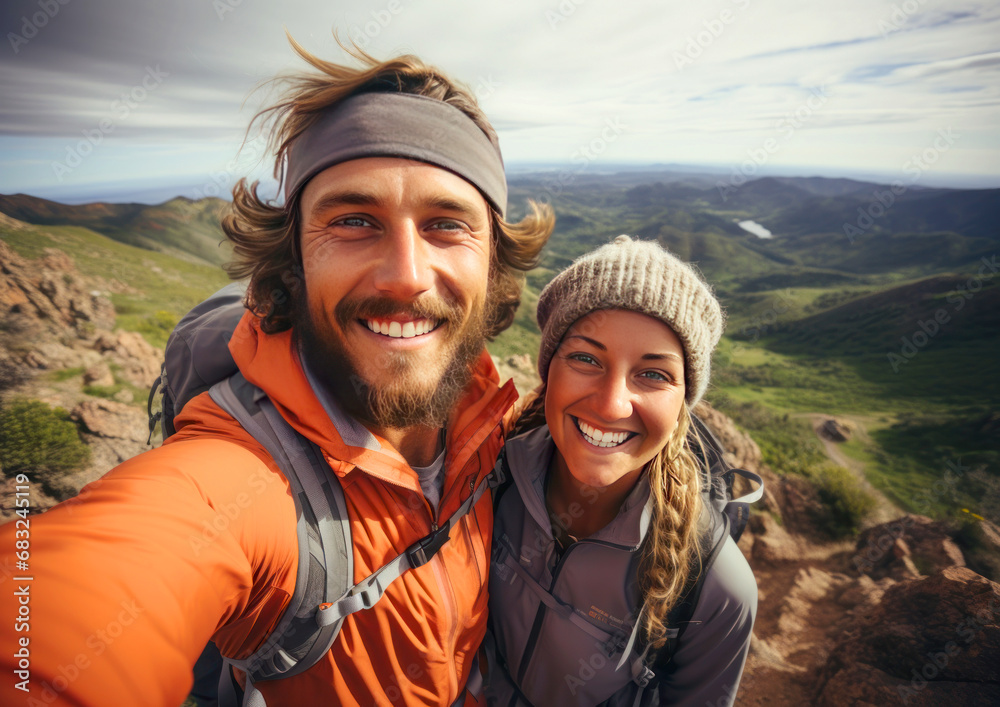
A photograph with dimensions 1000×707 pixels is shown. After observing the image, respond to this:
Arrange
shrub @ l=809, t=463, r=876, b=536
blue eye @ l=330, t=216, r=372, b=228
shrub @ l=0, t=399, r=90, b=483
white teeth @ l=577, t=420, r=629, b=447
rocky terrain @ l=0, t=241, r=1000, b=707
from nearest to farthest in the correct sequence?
1. blue eye @ l=330, t=216, r=372, b=228
2. white teeth @ l=577, t=420, r=629, b=447
3. rocky terrain @ l=0, t=241, r=1000, b=707
4. shrub @ l=0, t=399, r=90, b=483
5. shrub @ l=809, t=463, r=876, b=536

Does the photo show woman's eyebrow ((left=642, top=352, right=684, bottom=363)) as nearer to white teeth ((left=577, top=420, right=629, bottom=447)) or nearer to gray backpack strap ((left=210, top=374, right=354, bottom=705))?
white teeth ((left=577, top=420, right=629, bottom=447))

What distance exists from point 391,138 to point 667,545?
272cm

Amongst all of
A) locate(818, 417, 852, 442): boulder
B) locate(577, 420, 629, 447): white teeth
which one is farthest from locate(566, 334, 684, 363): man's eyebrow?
locate(818, 417, 852, 442): boulder

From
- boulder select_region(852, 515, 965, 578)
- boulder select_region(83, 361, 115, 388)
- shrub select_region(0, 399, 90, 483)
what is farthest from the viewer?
boulder select_region(83, 361, 115, 388)

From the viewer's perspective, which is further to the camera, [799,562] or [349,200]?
[799,562]

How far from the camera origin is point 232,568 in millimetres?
1434

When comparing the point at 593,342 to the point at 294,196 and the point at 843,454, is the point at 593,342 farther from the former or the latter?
the point at 843,454

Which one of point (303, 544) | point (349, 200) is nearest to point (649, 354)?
point (349, 200)

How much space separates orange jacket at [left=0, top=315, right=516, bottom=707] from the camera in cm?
108

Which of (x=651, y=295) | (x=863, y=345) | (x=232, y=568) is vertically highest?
(x=651, y=295)

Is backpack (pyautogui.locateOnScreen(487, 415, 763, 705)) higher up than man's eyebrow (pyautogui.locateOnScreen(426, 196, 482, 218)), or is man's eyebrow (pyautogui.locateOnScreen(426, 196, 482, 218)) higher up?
man's eyebrow (pyautogui.locateOnScreen(426, 196, 482, 218))

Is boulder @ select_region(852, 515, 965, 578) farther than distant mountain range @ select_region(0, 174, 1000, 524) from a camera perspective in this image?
No

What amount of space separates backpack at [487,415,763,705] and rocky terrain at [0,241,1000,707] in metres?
1.86

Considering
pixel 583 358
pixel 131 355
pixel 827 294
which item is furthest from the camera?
pixel 827 294
